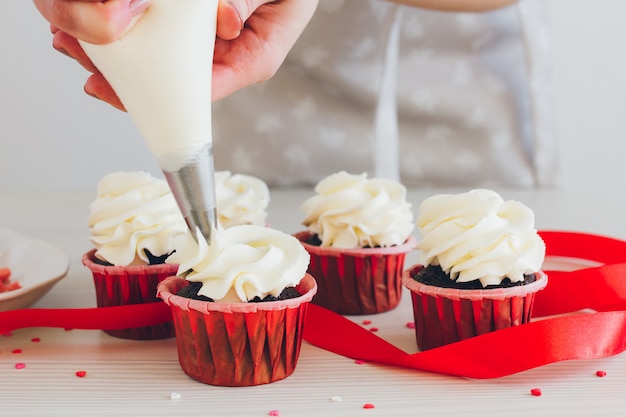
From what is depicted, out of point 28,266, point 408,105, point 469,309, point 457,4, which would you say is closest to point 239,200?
point 28,266

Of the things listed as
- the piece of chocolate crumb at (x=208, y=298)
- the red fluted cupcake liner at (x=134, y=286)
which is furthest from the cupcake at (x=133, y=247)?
the piece of chocolate crumb at (x=208, y=298)

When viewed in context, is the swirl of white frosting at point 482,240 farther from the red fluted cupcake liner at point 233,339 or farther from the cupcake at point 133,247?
the cupcake at point 133,247

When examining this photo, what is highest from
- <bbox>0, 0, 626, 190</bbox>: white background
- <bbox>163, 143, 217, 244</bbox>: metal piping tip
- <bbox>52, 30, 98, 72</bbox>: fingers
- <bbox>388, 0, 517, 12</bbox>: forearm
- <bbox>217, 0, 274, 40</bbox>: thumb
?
<bbox>217, 0, 274, 40</bbox>: thumb

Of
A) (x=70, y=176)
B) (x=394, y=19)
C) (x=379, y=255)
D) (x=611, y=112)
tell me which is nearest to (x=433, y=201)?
(x=379, y=255)

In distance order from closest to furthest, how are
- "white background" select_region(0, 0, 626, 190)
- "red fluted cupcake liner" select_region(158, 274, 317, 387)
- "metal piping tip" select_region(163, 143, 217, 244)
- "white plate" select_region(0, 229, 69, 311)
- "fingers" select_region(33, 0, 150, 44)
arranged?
"fingers" select_region(33, 0, 150, 44) → "metal piping tip" select_region(163, 143, 217, 244) → "red fluted cupcake liner" select_region(158, 274, 317, 387) → "white plate" select_region(0, 229, 69, 311) → "white background" select_region(0, 0, 626, 190)

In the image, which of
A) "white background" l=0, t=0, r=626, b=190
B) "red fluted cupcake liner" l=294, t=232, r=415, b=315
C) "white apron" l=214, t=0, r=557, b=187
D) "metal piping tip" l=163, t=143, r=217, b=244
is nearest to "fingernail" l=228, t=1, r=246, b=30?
"metal piping tip" l=163, t=143, r=217, b=244

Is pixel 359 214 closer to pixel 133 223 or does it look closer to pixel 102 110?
pixel 133 223

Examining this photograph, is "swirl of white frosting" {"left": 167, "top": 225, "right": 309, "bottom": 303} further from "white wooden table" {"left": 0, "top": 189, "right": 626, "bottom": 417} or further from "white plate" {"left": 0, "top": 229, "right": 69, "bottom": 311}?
"white plate" {"left": 0, "top": 229, "right": 69, "bottom": 311}

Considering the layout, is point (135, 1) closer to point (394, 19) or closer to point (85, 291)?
point (85, 291)
